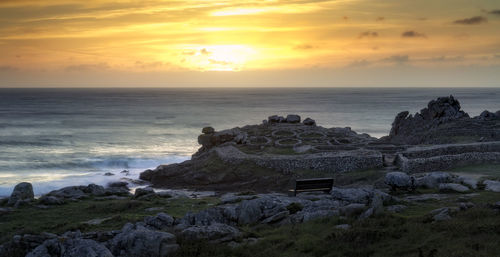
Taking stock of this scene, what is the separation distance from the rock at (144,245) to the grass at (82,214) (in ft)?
27.4

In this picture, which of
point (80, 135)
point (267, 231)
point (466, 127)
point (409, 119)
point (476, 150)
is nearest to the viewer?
point (267, 231)

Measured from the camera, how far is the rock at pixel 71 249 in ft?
41.4

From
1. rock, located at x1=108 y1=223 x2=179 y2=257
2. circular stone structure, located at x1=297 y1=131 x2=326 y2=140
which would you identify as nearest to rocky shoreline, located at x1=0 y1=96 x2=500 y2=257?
rock, located at x1=108 y1=223 x2=179 y2=257

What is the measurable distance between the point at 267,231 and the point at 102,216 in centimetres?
1383

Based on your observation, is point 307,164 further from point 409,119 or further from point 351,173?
point 409,119

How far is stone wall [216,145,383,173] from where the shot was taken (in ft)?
135

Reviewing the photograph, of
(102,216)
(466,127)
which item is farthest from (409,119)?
(102,216)

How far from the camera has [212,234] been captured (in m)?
14.9

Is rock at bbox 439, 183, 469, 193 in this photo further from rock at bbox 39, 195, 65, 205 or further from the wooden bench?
rock at bbox 39, 195, 65, 205

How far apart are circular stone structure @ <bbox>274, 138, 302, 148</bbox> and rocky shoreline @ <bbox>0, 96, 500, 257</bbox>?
0.24 m

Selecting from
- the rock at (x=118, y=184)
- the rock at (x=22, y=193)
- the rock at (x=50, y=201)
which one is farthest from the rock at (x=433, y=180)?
the rock at (x=118, y=184)

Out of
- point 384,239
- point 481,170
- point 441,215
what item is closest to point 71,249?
point 384,239

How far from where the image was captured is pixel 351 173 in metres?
40.3

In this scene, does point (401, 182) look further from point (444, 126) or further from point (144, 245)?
point (444, 126)
